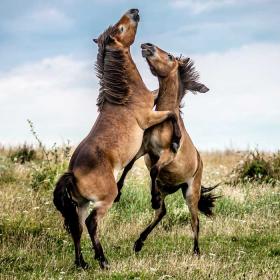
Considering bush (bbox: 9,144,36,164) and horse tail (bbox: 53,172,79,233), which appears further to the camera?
bush (bbox: 9,144,36,164)

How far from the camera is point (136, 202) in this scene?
38.8 feet

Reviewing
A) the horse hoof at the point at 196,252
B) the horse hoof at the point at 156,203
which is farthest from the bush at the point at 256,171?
the horse hoof at the point at 156,203

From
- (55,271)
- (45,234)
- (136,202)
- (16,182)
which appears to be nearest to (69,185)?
Result: (55,271)

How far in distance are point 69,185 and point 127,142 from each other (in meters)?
0.82

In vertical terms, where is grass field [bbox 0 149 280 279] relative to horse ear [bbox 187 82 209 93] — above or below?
below

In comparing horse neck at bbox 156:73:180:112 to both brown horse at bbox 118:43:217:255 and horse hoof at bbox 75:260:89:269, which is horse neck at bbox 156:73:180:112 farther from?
horse hoof at bbox 75:260:89:269

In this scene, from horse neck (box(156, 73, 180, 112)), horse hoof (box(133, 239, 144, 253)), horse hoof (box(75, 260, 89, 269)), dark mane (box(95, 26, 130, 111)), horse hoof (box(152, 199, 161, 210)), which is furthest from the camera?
horse hoof (box(133, 239, 144, 253))

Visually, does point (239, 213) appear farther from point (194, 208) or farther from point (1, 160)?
point (1, 160)

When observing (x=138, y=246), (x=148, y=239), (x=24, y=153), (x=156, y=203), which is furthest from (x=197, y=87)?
(x=24, y=153)

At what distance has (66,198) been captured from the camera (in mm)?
7387

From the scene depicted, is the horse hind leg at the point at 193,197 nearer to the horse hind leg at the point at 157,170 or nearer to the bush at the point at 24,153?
the horse hind leg at the point at 157,170

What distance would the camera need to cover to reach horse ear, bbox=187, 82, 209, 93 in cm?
919

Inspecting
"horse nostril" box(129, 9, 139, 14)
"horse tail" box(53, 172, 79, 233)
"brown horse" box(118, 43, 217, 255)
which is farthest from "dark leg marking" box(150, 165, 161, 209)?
"horse nostril" box(129, 9, 139, 14)

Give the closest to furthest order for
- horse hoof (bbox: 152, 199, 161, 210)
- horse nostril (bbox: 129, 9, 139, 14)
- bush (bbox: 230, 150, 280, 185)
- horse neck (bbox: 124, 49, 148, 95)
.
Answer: horse neck (bbox: 124, 49, 148, 95), horse nostril (bbox: 129, 9, 139, 14), horse hoof (bbox: 152, 199, 161, 210), bush (bbox: 230, 150, 280, 185)
